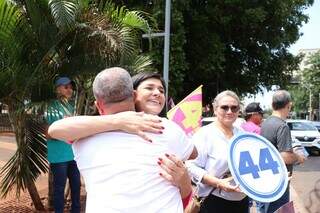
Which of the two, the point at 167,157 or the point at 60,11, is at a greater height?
the point at 60,11

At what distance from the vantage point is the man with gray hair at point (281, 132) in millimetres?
4969

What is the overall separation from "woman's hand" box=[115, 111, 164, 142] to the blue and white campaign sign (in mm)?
1140

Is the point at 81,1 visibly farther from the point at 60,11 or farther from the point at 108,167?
the point at 108,167

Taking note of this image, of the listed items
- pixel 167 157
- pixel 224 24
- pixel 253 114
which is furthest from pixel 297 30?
pixel 167 157

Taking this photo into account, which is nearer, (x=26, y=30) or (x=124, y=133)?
(x=124, y=133)

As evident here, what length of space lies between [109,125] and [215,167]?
79.1 inches

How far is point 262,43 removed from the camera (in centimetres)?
2341

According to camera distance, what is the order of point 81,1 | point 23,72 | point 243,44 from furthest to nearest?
point 243,44 → point 81,1 → point 23,72

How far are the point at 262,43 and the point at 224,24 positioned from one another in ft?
11.0

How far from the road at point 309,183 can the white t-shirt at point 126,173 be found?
595 mm

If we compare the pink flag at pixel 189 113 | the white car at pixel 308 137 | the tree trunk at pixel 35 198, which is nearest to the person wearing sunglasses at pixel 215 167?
the pink flag at pixel 189 113

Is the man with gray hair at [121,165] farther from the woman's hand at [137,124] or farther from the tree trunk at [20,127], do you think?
the tree trunk at [20,127]

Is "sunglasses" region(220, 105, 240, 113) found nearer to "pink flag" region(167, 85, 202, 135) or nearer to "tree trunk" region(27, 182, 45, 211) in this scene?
"pink flag" region(167, 85, 202, 135)

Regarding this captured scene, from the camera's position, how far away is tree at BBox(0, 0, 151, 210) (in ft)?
21.1
